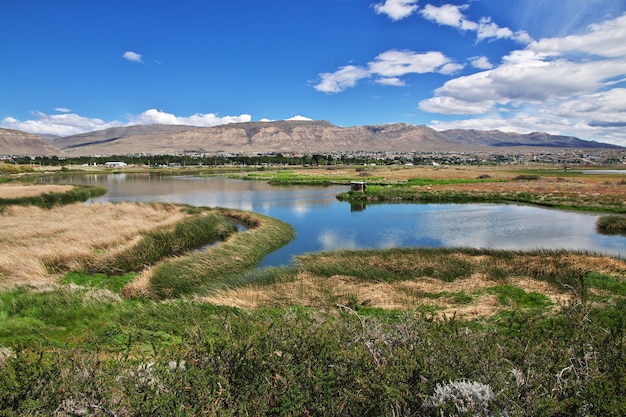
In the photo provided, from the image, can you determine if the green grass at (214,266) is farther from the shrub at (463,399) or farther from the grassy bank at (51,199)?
the grassy bank at (51,199)

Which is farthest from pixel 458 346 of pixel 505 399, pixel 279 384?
pixel 279 384

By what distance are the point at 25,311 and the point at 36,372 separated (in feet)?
24.0

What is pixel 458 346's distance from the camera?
5328 mm

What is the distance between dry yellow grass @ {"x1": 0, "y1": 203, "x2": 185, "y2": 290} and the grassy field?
0.14 m

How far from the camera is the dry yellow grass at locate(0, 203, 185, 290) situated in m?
14.4

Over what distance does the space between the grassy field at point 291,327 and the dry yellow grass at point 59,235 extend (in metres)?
0.14

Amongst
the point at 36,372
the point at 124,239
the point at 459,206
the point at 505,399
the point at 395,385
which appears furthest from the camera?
the point at 459,206

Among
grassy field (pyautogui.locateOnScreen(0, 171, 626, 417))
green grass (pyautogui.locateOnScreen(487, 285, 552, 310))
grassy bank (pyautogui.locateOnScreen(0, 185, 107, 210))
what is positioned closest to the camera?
grassy field (pyautogui.locateOnScreen(0, 171, 626, 417))

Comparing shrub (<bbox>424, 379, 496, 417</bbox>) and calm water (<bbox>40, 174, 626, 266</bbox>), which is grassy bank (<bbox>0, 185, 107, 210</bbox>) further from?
shrub (<bbox>424, 379, 496, 417</bbox>)

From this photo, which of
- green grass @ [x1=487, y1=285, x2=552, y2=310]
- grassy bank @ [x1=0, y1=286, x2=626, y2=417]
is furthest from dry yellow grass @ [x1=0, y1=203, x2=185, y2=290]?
green grass @ [x1=487, y1=285, x2=552, y2=310]

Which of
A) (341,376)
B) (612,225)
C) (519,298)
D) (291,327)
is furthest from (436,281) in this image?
(612,225)

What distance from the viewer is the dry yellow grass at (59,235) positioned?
14.4m

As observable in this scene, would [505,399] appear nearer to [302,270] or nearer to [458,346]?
[458,346]

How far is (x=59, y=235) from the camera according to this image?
19.8 metres
